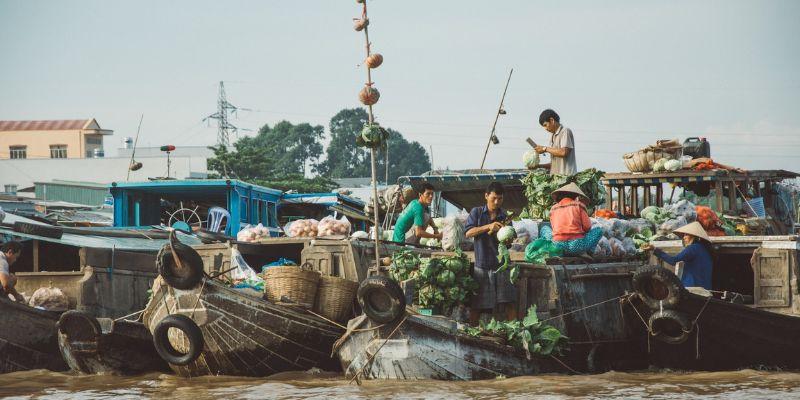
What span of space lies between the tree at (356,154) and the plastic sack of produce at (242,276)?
1982 inches

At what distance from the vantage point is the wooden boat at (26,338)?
916 centimetres

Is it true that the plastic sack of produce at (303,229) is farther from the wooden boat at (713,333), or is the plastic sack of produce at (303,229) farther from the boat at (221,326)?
the wooden boat at (713,333)

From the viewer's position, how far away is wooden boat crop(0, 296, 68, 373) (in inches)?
360

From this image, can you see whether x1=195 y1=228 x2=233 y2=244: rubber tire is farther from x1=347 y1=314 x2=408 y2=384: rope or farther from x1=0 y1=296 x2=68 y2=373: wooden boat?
x1=347 y1=314 x2=408 y2=384: rope

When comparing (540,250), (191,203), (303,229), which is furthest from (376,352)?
(191,203)

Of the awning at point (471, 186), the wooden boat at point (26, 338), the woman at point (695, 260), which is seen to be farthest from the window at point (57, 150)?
the woman at point (695, 260)

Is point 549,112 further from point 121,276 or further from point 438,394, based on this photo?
point 121,276

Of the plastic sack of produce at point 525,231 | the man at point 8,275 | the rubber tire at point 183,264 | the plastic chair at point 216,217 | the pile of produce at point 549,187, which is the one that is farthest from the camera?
the plastic chair at point 216,217

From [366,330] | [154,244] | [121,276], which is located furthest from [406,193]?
[366,330]

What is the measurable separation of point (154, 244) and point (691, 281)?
21.3 feet

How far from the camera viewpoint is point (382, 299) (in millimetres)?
8031

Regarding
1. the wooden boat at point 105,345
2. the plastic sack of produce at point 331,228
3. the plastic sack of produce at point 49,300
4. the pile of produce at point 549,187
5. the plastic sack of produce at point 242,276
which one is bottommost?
the wooden boat at point 105,345

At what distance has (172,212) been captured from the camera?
1583 cm

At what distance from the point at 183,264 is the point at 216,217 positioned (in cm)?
642
